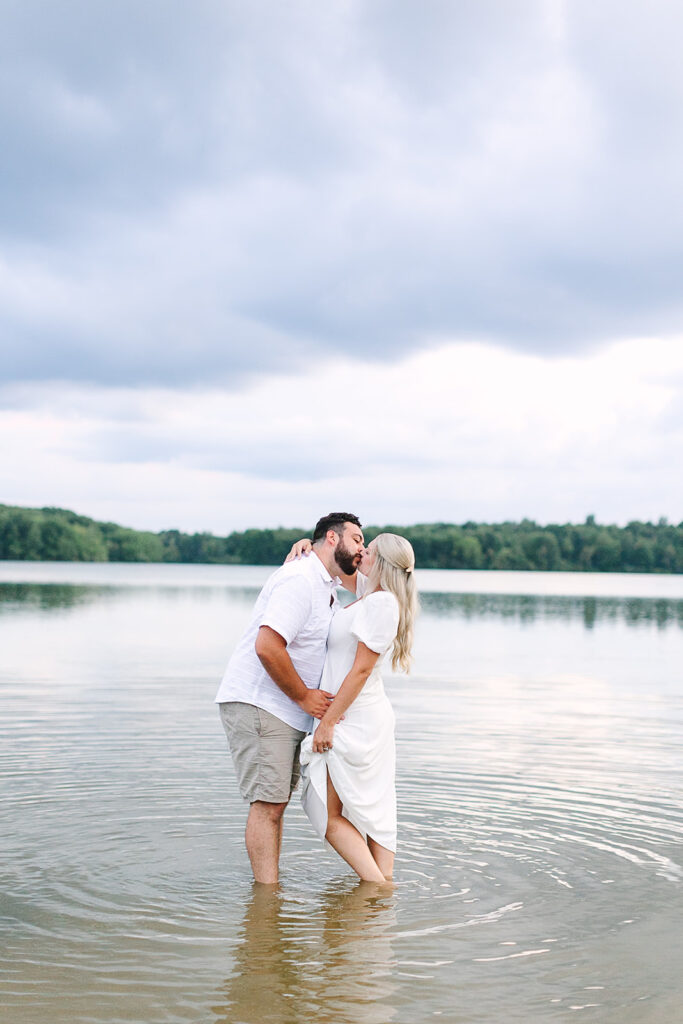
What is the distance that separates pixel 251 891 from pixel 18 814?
2514 millimetres

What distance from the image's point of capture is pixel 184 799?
352 inches

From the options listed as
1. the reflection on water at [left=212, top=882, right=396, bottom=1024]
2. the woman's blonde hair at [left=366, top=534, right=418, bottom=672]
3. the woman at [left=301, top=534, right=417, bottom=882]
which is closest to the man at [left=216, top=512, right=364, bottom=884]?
the woman at [left=301, top=534, right=417, bottom=882]

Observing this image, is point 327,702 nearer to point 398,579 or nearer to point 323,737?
point 323,737

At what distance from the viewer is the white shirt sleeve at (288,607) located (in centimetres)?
620

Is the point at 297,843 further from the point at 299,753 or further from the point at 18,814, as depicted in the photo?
the point at 18,814

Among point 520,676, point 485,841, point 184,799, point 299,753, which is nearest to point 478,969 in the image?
point 299,753

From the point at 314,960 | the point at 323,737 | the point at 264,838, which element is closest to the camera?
the point at 314,960

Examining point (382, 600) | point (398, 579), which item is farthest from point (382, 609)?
point (398, 579)

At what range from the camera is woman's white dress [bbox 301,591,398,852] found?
6.40 m

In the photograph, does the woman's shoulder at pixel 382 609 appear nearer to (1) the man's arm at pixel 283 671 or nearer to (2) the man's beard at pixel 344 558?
(2) the man's beard at pixel 344 558

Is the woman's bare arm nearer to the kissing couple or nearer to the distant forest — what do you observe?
the kissing couple

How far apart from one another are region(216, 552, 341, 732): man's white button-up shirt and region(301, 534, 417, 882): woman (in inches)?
4.0

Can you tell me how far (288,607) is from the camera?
6223 millimetres

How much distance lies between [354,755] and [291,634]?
2.73ft
